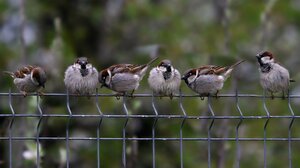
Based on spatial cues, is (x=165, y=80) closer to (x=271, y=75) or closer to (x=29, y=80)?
(x=271, y=75)

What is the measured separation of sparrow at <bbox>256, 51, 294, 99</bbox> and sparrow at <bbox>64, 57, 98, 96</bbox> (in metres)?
1.28

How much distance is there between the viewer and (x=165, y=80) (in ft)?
20.7

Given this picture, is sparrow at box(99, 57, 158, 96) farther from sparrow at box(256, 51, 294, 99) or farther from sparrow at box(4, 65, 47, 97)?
sparrow at box(256, 51, 294, 99)

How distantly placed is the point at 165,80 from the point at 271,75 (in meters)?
0.81

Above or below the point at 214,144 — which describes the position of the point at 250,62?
above

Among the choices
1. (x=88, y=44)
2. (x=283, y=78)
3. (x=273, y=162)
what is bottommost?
(x=273, y=162)

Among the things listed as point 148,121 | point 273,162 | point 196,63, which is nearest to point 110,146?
point 148,121

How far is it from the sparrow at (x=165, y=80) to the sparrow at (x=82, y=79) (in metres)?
0.45

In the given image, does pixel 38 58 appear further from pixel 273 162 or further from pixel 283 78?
pixel 283 78

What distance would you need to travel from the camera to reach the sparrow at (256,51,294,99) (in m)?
6.32

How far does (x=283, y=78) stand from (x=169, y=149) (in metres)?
2.83

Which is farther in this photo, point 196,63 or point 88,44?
point 88,44

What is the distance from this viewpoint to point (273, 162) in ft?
29.6

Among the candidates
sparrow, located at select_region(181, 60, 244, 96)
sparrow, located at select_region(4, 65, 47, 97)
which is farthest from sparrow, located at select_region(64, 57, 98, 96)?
sparrow, located at select_region(181, 60, 244, 96)
